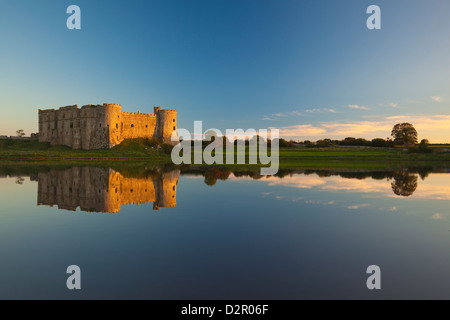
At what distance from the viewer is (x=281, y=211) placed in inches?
488

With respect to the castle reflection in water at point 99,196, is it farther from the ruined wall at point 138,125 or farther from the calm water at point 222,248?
the ruined wall at point 138,125

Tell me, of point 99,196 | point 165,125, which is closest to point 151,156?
point 165,125

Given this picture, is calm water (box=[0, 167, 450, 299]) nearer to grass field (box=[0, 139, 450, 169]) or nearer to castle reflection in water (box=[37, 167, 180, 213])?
castle reflection in water (box=[37, 167, 180, 213])

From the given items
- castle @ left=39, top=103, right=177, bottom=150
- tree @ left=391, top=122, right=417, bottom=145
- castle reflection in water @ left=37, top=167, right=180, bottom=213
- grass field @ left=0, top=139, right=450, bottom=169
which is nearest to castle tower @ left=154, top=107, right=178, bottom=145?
castle @ left=39, top=103, right=177, bottom=150

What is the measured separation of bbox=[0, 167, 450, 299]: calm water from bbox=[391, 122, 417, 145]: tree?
92.6 metres

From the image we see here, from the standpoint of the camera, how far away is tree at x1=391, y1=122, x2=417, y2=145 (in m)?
91.0

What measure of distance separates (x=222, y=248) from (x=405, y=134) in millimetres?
107124

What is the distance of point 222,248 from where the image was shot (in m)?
7.46

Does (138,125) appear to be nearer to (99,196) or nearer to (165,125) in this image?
(165,125)

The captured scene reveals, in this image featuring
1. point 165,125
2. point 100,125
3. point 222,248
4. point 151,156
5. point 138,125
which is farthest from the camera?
point 165,125

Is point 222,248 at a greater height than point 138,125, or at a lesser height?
lesser
